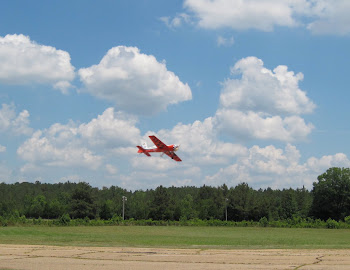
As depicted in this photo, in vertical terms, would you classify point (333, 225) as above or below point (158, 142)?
below

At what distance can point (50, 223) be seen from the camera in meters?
82.6

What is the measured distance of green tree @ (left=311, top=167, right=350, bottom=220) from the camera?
111250 millimetres

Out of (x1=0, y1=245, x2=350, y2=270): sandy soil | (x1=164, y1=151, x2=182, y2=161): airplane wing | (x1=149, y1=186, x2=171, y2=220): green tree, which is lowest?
(x1=0, y1=245, x2=350, y2=270): sandy soil

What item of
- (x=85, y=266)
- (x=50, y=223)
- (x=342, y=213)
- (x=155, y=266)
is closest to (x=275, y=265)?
(x=155, y=266)

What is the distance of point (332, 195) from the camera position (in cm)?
11200

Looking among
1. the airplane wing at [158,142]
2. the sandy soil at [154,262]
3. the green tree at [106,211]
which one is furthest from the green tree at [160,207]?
the sandy soil at [154,262]

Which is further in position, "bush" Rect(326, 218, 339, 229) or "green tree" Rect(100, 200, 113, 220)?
"green tree" Rect(100, 200, 113, 220)

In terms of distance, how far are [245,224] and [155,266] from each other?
7807 cm

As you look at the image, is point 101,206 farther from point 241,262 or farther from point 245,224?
point 241,262

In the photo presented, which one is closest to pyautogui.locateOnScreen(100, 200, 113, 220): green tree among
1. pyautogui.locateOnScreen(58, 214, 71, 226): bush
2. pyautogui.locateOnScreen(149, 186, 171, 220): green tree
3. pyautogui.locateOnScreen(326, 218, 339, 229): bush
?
pyautogui.locateOnScreen(149, 186, 171, 220): green tree

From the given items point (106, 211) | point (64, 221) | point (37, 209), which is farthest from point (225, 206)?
point (37, 209)

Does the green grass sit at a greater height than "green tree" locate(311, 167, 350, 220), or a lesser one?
lesser

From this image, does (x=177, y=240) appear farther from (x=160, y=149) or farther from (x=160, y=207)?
(x=160, y=207)

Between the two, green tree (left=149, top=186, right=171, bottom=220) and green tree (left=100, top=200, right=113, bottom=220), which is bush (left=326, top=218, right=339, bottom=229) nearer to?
green tree (left=149, top=186, right=171, bottom=220)
